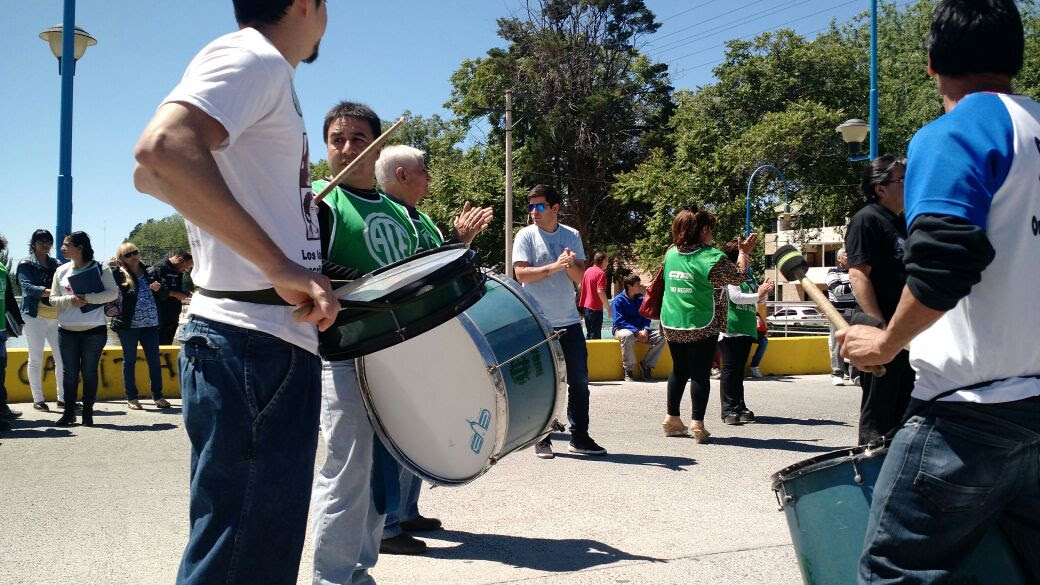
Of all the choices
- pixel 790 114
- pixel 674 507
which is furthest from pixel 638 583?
pixel 790 114

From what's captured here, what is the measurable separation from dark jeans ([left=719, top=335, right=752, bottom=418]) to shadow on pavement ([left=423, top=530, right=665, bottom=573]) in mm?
4277

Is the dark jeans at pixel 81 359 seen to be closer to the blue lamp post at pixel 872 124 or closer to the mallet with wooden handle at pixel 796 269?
the mallet with wooden handle at pixel 796 269

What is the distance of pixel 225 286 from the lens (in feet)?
6.56

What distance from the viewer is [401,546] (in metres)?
4.33

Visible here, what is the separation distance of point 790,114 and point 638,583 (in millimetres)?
32699

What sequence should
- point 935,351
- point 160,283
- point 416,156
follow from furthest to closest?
1. point 160,283
2. point 416,156
3. point 935,351

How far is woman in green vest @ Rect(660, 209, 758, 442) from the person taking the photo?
283 inches

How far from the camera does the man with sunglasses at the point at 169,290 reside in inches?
450

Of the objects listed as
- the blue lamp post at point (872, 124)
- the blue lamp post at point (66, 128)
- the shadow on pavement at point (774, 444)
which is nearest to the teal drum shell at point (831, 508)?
the shadow on pavement at point (774, 444)

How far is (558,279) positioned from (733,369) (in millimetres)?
2650

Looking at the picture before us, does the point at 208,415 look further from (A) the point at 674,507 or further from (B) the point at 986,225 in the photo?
(A) the point at 674,507

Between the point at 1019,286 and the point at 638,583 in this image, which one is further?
the point at 638,583

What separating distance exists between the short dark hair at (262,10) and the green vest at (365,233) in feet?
4.29

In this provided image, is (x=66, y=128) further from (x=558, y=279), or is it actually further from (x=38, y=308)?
(x=558, y=279)
